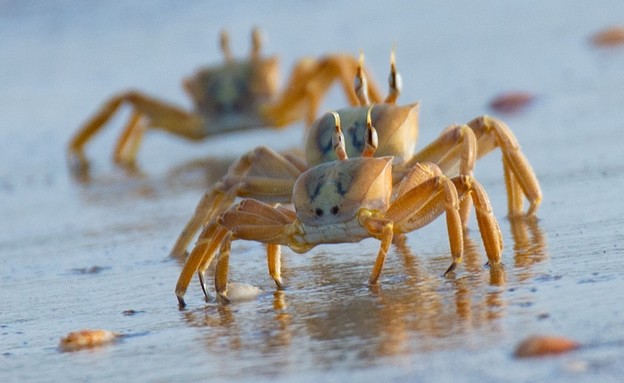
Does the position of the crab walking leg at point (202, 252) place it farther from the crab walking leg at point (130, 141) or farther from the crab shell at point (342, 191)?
the crab walking leg at point (130, 141)

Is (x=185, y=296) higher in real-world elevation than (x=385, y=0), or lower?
lower

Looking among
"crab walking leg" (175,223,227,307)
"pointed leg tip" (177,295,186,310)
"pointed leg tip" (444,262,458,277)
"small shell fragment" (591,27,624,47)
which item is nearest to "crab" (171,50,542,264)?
"pointed leg tip" (444,262,458,277)

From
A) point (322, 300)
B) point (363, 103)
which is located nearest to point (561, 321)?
point (322, 300)

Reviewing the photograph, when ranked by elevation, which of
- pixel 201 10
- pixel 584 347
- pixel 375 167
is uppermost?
pixel 201 10

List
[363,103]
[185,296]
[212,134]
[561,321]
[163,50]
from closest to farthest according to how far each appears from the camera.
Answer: [561,321] → [185,296] → [363,103] → [212,134] → [163,50]

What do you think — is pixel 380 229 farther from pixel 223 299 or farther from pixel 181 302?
pixel 181 302

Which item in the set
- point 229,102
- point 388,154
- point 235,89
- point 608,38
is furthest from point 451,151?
point 608,38

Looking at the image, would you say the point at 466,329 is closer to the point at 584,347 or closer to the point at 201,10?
the point at 584,347
